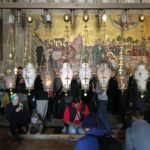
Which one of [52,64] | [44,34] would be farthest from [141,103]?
[44,34]

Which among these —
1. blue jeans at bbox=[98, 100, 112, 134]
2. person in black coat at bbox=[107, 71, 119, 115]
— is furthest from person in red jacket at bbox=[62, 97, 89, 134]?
person in black coat at bbox=[107, 71, 119, 115]

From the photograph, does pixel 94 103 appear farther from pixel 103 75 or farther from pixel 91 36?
pixel 103 75

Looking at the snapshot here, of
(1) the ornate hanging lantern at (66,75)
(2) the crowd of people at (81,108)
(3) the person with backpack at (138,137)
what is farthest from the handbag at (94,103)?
Answer: (3) the person with backpack at (138,137)

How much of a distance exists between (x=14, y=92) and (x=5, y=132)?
152cm

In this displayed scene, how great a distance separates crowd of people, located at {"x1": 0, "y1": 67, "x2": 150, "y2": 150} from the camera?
16.6 feet

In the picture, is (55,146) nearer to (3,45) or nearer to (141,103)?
(141,103)

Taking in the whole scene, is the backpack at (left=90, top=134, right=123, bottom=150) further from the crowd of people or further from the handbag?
the handbag

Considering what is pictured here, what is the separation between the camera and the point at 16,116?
329 inches

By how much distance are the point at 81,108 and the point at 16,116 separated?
4.16ft

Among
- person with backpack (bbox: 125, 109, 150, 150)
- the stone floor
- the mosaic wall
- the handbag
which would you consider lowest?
→ the stone floor

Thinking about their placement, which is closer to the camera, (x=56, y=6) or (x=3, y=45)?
(x=56, y=6)

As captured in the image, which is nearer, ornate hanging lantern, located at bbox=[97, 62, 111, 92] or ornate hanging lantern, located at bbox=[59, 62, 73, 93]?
ornate hanging lantern, located at bbox=[59, 62, 73, 93]

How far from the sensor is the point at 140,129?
504 centimetres

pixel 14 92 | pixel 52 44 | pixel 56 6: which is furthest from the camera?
pixel 52 44
